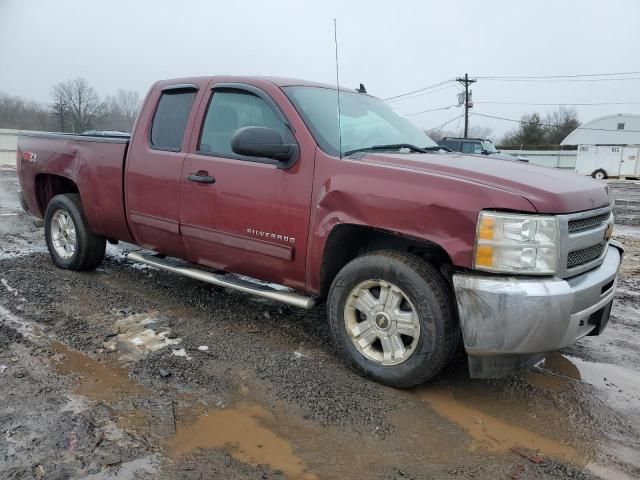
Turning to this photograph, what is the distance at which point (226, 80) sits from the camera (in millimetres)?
4105

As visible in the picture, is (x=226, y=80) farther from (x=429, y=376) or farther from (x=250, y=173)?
(x=429, y=376)

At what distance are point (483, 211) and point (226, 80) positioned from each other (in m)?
2.40

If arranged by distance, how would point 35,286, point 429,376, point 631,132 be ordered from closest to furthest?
1. point 429,376
2. point 35,286
3. point 631,132

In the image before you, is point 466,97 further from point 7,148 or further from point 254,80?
point 254,80

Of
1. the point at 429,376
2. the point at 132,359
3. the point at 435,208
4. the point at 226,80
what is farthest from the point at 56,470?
the point at 226,80

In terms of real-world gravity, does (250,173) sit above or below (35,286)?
above

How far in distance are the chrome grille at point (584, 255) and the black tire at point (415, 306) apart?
2.26ft

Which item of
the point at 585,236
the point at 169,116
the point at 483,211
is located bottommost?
the point at 585,236

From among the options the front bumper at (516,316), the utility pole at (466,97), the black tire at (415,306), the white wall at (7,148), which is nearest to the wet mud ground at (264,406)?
the black tire at (415,306)

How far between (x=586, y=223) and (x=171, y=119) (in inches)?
130

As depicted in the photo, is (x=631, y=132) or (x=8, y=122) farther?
(x=631, y=132)

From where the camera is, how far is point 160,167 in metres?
4.28

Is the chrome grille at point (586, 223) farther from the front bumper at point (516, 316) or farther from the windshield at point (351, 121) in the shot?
the windshield at point (351, 121)

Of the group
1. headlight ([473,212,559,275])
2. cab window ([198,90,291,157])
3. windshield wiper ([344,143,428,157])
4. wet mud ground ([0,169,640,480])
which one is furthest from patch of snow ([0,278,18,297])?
headlight ([473,212,559,275])
